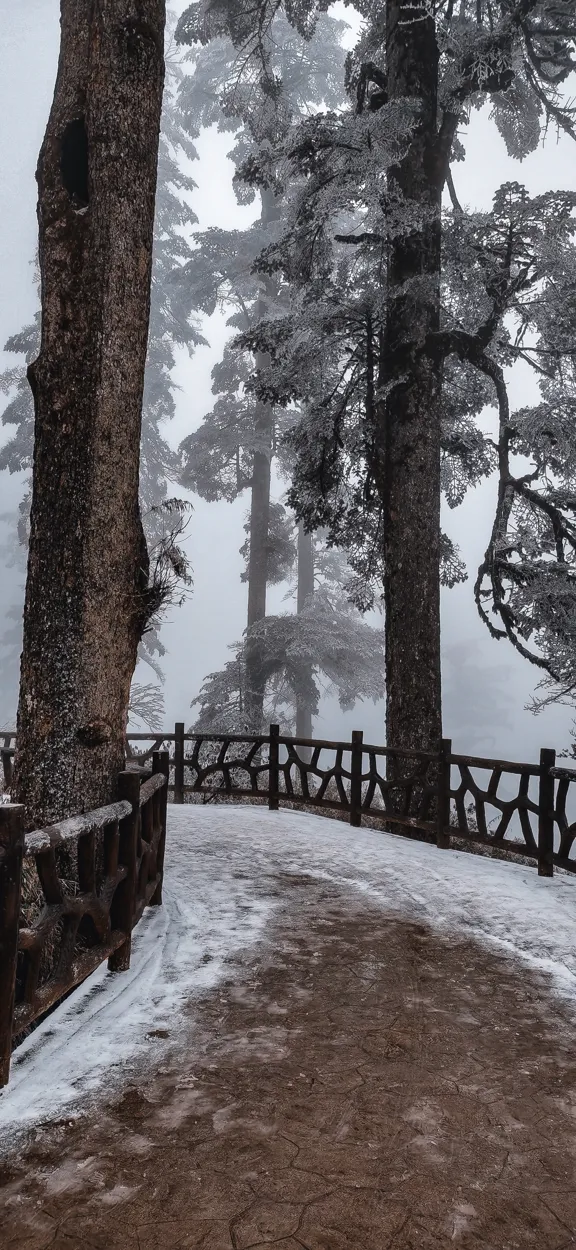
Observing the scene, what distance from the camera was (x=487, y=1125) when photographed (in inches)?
140

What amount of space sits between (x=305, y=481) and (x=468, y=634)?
63.0 m

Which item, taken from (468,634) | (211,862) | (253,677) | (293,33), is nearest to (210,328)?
(468,634)

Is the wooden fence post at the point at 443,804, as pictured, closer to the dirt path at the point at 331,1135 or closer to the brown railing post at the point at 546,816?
the brown railing post at the point at 546,816

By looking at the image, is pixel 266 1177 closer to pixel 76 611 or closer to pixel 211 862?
pixel 76 611

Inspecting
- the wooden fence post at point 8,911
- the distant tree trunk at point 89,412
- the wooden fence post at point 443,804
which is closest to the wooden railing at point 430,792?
the wooden fence post at point 443,804

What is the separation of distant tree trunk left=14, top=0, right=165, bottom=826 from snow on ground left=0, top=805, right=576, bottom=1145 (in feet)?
4.22

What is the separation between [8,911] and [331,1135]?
169 cm

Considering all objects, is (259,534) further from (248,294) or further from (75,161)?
(75,161)

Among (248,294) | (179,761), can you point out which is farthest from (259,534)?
(179,761)

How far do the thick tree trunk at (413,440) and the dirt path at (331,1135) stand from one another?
18.9 ft

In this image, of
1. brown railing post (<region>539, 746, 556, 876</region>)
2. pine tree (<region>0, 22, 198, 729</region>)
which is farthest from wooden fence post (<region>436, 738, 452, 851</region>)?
pine tree (<region>0, 22, 198, 729</region>)

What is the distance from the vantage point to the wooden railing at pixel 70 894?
11.9 ft

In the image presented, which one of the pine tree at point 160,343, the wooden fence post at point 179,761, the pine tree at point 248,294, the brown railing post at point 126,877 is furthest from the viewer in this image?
the pine tree at point 160,343

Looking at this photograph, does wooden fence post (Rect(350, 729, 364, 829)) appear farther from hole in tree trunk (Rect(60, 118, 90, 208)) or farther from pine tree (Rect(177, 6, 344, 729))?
pine tree (Rect(177, 6, 344, 729))
